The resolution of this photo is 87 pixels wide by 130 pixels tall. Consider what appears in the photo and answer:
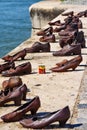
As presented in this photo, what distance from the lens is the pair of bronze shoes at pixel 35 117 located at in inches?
212

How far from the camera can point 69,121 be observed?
5.61m

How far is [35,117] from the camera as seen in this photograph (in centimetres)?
567

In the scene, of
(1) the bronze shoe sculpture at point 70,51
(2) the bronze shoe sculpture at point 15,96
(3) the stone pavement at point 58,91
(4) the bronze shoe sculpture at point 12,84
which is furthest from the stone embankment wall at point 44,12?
(2) the bronze shoe sculpture at point 15,96

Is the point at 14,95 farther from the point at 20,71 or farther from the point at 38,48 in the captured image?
the point at 38,48

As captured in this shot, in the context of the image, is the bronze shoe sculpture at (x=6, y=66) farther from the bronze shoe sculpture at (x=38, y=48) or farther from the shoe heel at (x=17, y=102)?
the shoe heel at (x=17, y=102)

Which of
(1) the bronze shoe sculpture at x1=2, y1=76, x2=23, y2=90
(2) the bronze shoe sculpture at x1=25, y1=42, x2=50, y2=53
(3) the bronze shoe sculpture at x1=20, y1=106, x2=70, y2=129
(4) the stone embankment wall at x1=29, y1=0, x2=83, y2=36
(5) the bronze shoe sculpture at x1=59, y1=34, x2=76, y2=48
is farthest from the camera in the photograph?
(4) the stone embankment wall at x1=29, y1=0, x2=83, y2=36

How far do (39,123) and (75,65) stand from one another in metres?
2.76

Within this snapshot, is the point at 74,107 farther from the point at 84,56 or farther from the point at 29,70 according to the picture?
the point at 84,56

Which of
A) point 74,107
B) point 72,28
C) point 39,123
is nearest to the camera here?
point 39,123

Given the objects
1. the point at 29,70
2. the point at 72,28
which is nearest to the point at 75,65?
the point at 29,70

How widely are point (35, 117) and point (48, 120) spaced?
276 mm

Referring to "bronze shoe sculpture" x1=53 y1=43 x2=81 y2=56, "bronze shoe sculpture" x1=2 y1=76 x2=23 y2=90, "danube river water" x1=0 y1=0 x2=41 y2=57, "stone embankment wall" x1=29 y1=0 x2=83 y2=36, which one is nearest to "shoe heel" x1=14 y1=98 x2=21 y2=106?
"bronze shoe sculpture" x1=2 y1=76 x2=23 y2=90

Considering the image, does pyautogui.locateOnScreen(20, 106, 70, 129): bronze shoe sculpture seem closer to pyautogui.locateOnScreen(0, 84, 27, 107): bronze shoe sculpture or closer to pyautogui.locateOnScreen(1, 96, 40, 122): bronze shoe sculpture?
pyautogui.locateOnScreen(1, 96, 40, 122): bronze shoe sculpture

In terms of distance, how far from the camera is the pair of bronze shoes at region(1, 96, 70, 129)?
538 centimetres
